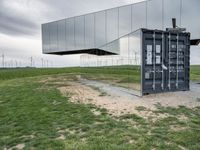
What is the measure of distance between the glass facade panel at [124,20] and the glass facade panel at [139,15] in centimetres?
52

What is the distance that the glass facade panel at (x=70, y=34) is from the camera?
27.1 m

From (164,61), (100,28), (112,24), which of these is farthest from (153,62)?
(100,28)

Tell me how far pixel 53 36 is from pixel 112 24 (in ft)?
31.7

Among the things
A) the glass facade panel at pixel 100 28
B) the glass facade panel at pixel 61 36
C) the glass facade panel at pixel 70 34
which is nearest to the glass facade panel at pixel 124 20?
the glass facade panel at pixel 100 28

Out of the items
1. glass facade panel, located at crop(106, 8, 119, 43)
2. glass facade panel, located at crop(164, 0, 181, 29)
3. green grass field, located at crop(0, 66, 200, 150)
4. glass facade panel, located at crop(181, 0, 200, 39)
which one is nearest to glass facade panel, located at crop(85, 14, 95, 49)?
glass facade panel, located at crop(106, 8, 119, 43)

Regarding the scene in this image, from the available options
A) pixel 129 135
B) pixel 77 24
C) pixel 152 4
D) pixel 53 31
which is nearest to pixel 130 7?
pixel 152 4

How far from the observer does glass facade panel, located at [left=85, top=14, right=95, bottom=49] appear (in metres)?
25.0

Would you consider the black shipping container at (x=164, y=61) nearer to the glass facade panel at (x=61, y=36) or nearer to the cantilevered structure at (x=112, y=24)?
the cantilevered structure at (x=112, y=24)

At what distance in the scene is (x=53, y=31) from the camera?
30109 millimetres

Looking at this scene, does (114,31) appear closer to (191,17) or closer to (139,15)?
(139,15)

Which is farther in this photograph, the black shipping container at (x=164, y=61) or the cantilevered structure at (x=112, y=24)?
the cantilevered structure at (x=112, y=24)

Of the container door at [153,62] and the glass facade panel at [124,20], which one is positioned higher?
the glass facade panel at [124,20]

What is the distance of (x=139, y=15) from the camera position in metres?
20.9

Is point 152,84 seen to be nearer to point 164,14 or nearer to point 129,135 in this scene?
point 129,135
